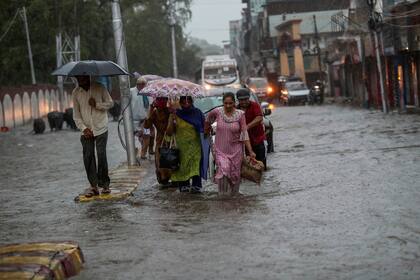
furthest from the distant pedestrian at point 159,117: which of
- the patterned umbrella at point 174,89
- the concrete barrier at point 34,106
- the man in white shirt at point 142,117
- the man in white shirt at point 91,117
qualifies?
the concrete barrier at point 34,106

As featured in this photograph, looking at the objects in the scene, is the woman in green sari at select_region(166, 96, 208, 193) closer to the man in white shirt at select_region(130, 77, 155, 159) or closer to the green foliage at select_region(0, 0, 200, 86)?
the man in white shirt at select_region(130, 77, 155, 159)

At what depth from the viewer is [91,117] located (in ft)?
36.5

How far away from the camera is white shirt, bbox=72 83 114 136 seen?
11.1 metres

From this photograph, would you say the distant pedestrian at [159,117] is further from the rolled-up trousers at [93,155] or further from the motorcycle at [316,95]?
the motorcycle at [316,95]

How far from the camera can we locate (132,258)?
7250mm

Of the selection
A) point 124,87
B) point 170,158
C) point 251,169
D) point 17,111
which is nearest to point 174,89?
point 170,158

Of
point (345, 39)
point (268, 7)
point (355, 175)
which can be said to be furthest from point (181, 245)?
point (268, 7)

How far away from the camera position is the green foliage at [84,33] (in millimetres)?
51375

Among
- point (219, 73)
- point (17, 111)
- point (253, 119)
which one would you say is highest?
point (219, 73)

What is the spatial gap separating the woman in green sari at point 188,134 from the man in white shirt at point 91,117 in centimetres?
96

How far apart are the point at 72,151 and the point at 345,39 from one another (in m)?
28.5

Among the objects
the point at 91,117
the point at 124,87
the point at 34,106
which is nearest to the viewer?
the point at 91,117

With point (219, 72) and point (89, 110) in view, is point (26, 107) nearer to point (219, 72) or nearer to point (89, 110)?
point (219, 72)

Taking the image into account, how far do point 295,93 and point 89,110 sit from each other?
42122mm
